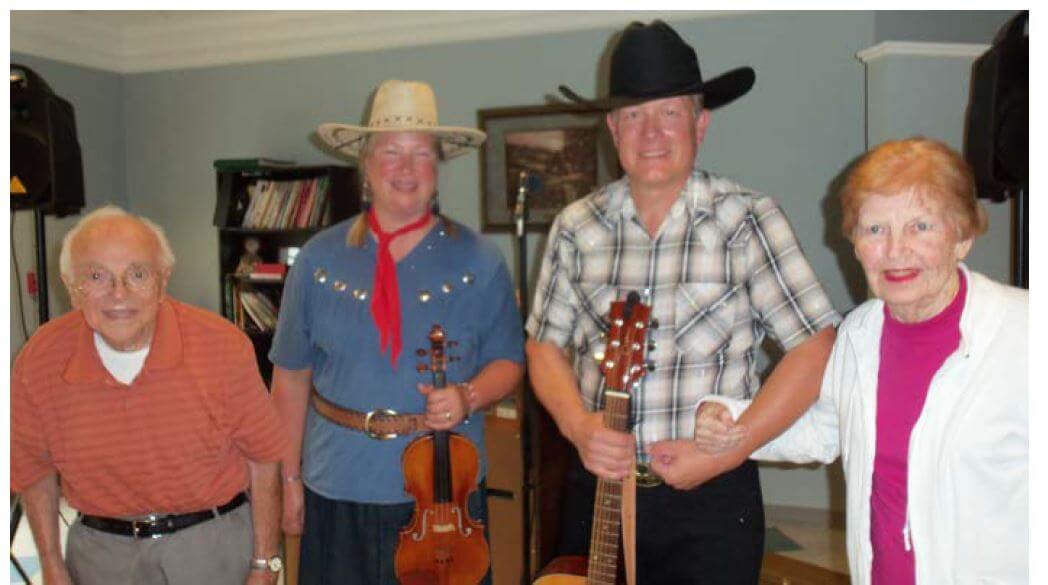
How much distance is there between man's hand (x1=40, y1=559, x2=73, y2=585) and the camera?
179cm

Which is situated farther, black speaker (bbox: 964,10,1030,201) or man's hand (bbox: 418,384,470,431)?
black speaker (bbox: 964,10,1030,201)

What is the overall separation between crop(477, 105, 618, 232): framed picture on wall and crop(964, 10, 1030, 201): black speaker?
2.50 meters

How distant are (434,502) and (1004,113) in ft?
5.30

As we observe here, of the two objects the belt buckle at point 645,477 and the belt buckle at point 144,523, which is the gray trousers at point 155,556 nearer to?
the belt buckle at point 144,523

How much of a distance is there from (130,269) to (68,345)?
206mm

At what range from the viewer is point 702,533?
177 centimetres

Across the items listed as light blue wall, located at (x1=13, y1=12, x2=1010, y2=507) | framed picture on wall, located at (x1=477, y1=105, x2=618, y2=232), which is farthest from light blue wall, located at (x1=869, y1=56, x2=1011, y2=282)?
framed picture on wall, located at (x1=477, y1=105, x2=618, y2=232)

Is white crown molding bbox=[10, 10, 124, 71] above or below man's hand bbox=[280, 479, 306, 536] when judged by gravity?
above

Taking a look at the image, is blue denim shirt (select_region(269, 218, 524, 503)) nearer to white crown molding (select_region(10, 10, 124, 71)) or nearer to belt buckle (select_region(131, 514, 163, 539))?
belt buckle (select_region(131, 514, 163, 539))

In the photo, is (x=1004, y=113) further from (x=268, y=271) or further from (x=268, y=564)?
(x=268, y=271)

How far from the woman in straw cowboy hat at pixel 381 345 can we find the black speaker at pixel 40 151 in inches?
47.6

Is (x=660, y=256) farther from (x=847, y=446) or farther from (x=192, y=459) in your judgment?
(x=192, y=459)

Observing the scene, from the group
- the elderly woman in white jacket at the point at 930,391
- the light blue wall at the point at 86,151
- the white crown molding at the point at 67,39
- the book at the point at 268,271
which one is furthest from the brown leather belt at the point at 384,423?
the white crown molding at the point at 67,39

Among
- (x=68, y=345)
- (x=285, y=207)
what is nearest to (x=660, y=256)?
(x=68, y=345)
